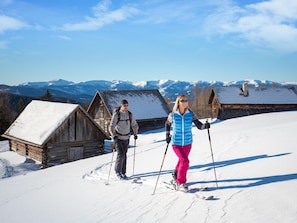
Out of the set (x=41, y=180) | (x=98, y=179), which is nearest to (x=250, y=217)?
(x=98, y=179)

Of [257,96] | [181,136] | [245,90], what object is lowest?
[181,136]

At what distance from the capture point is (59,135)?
2050 cm

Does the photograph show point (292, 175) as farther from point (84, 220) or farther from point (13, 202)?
point (13, 202)

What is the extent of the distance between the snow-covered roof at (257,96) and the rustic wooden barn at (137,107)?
421 inches

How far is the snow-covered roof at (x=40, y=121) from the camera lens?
66.5ft

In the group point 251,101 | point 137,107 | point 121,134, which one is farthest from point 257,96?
point 121,134

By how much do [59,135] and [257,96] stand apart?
32143 millimetres

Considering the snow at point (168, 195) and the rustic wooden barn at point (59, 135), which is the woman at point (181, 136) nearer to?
the snow at point (168, 195)

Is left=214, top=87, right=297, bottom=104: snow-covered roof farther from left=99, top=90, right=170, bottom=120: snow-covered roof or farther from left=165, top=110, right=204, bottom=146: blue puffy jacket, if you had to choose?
left=165, top=110, right=204, bottom=146: blue puffy jacket

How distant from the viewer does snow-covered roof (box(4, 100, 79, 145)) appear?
20.3m

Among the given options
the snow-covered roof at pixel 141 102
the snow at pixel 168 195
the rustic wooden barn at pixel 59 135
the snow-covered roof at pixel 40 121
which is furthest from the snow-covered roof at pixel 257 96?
the snow at pixel 168 195

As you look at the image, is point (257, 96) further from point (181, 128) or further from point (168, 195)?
point (168, 195)

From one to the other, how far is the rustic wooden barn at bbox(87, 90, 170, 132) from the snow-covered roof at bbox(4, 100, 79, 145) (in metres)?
10.5

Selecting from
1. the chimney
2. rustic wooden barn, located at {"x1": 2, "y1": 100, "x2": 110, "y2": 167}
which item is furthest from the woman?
the chimney
